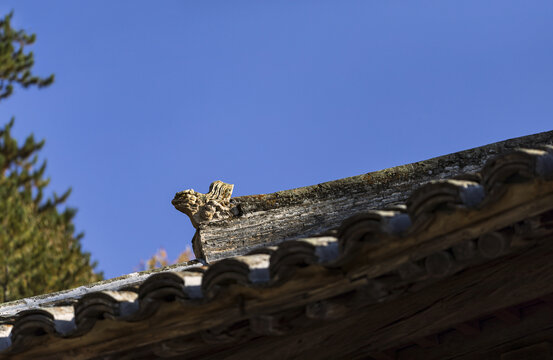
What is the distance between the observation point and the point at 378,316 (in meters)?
2.81

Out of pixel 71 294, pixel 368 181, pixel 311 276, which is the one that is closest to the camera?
pixel 311 276

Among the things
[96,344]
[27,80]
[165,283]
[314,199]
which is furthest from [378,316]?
[27,80]

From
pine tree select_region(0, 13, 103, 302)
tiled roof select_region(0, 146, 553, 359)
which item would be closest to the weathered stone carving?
tiled roof select_region(0, 146, 553, 359)

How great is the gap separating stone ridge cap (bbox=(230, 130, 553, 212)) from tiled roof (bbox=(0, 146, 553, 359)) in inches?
97.7

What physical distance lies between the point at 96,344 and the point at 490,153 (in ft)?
10.6

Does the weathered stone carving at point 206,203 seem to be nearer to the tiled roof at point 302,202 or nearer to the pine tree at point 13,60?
the tiled roof at point 302,202

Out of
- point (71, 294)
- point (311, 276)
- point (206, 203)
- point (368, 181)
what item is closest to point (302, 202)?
point (368, 181)

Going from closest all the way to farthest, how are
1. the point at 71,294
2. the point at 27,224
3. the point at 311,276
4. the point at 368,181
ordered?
the point at 311,276, the point at 71,294, the point at 368,181, the point at 27,224

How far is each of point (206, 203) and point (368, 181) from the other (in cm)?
117

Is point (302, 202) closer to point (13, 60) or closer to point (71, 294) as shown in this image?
point (71, 294)

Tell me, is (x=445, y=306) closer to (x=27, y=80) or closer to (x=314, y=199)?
(x=314, y=199)

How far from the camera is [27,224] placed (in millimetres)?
16047

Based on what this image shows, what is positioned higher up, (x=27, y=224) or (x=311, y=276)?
(x=27, y=224)

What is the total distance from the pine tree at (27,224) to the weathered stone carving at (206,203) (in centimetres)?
1037
